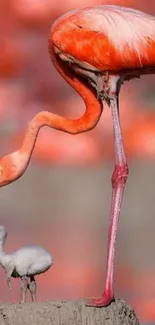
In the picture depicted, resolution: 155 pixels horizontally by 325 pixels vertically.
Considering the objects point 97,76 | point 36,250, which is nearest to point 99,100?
point 97,76

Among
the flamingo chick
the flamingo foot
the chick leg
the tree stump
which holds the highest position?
the flamingo chick

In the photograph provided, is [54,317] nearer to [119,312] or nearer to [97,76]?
[119,312]

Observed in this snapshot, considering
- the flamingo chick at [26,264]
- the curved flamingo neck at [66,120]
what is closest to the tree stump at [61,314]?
the flamingo chick at [26,264]

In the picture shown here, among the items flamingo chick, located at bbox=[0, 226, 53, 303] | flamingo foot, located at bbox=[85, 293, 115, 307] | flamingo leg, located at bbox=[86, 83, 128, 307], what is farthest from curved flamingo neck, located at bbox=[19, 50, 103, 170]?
flamingo foot, located at bbox=[85, 293, 115, 307]

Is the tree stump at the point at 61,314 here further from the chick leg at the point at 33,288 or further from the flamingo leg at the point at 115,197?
the chick leg at the point at 33,288

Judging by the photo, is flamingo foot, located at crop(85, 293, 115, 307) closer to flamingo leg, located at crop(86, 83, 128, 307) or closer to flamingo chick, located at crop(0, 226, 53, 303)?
flamingo leg, located at crop(86, 83, 128, 307)

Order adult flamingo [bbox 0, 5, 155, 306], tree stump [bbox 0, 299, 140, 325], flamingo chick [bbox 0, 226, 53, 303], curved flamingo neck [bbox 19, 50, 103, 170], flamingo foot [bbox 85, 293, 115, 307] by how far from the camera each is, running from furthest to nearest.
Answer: curved flamingo neck [bbox 19, 50, 103, 170] < flamingo chick [bbox 0, 226, 53, 303] < adult flamingo [bbox 0, 5, 155, 306] < flamingo foot [bbox 85, 293, 115, 307] < tree stump [bbox 0, 299, 140, 325]
